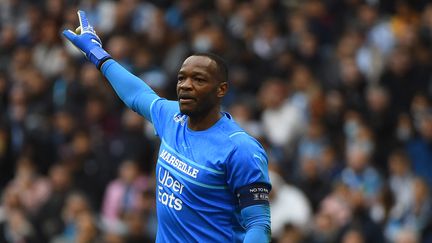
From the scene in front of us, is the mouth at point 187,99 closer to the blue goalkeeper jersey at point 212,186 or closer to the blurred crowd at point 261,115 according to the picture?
the blue goalkeeper jersey at point 212,186

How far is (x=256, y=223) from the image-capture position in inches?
242

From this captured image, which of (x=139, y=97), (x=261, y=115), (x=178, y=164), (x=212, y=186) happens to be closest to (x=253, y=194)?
(x=212, y=186)

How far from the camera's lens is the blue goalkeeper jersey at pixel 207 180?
625 centimetres

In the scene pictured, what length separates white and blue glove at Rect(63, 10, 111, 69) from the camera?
23.8ft

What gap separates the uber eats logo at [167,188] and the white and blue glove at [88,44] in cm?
102

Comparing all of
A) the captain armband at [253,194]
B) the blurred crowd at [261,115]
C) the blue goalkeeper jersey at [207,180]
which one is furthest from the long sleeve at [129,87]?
the blurred crowd at [261,115]

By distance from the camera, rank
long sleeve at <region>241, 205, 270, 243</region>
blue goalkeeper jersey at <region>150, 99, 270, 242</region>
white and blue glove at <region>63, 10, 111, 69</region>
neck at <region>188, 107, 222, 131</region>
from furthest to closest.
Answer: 1. white and blue glove at <region>63, 10, 111, 69</region>
2. neck at <region>188, 107, 222, 131</region>
3. blue goalkeeper jersey at <region>150, 99, 270, 242</region>
4. long sleeve at <region>241, 205, 270, 243</region>

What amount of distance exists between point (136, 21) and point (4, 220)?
162 inches

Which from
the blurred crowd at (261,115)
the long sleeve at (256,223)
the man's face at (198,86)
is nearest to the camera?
the long sleeve at (256,223)

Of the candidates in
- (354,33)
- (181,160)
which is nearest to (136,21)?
(354,33)

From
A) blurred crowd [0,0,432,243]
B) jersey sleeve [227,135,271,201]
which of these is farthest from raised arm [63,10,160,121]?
blurred crowd [0,0,432,243]

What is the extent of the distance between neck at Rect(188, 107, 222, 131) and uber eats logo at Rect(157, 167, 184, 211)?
334 mm

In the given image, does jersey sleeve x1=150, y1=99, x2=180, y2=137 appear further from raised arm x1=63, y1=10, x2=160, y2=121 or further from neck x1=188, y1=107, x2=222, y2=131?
neck x1=188, y1=107, x2=222, y2=131

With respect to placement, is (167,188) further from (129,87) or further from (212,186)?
(129,87)
